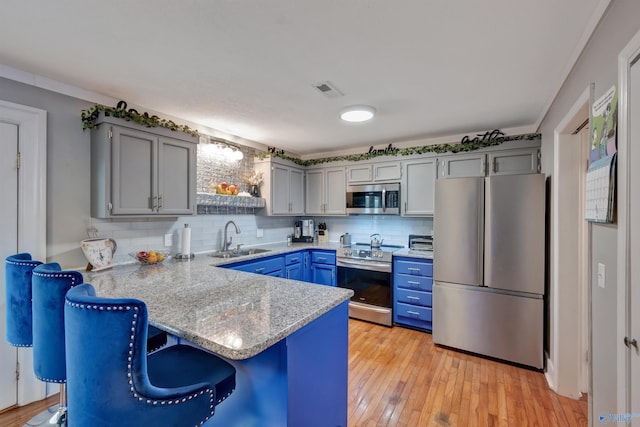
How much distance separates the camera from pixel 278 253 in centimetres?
355

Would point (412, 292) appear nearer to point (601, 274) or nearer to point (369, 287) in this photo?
point (369, 287)

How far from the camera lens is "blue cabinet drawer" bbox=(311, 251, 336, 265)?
12.8ft

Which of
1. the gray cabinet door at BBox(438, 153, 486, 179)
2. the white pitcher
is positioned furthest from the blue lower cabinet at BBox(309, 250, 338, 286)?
the white pitcher

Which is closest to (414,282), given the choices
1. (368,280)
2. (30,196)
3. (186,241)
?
(368,280)

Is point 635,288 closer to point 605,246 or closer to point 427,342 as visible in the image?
point 605,246

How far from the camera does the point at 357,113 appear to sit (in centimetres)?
263

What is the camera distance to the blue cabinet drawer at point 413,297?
325 cm

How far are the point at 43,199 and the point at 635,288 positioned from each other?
3428 millimetres

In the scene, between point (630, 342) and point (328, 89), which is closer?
point (630, 342)

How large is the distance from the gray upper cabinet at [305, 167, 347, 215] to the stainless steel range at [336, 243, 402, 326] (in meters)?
0.79

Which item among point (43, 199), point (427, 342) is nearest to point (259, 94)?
point (43, 199)

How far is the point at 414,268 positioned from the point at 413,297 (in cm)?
35

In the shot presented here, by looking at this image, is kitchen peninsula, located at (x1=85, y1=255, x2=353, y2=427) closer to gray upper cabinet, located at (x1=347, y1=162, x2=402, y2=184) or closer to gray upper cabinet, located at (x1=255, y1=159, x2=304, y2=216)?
gray upper cabinet, located at (x1=255, y1=159, x2=304, y2=216)

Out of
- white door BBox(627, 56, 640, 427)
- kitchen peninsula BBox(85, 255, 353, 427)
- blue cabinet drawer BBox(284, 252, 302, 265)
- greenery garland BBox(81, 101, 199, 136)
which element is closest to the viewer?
white door BBox(627, 56, 640, 427)
